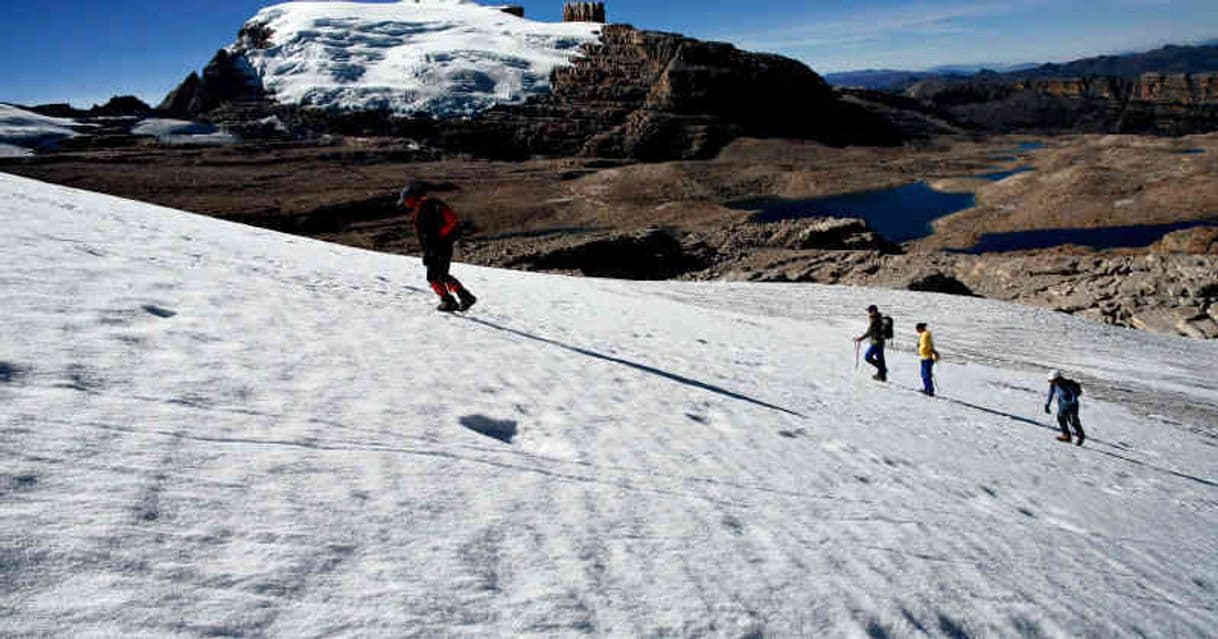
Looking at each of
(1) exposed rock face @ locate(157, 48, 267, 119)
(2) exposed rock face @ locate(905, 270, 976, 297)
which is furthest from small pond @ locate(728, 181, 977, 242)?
(1) exposed rock face @ locate(157, 48, 267, 119)

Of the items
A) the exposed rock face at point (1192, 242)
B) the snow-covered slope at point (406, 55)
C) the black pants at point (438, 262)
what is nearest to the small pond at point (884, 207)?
the exposed rock face at point (1192, 242)

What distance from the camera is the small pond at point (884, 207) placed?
6341cm

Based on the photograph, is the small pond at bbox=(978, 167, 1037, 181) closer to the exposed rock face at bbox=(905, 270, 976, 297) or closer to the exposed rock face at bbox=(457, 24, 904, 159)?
the exposed rock face at bbox=(457, 24, 904, 159)

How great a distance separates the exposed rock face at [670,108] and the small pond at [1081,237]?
52.5 metres

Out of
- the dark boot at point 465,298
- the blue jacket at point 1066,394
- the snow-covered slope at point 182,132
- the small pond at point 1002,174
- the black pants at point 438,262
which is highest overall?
the snow-covered slope at point 182,132

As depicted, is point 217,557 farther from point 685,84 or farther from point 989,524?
point 685,84

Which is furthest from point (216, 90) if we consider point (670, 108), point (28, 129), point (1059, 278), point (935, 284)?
point (1059, 278)

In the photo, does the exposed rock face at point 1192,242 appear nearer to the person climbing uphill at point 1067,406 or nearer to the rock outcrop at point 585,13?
the person climbing uphill at point 1067,406

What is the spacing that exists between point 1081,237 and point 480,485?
59.7m

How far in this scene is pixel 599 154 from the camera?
3937 inches

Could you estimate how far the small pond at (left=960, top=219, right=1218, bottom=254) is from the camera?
48406mm

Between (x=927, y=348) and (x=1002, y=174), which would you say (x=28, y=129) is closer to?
(x=927, y=348)

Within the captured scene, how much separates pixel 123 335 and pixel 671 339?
27.2 ft

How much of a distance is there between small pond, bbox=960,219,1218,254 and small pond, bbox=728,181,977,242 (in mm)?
7127
